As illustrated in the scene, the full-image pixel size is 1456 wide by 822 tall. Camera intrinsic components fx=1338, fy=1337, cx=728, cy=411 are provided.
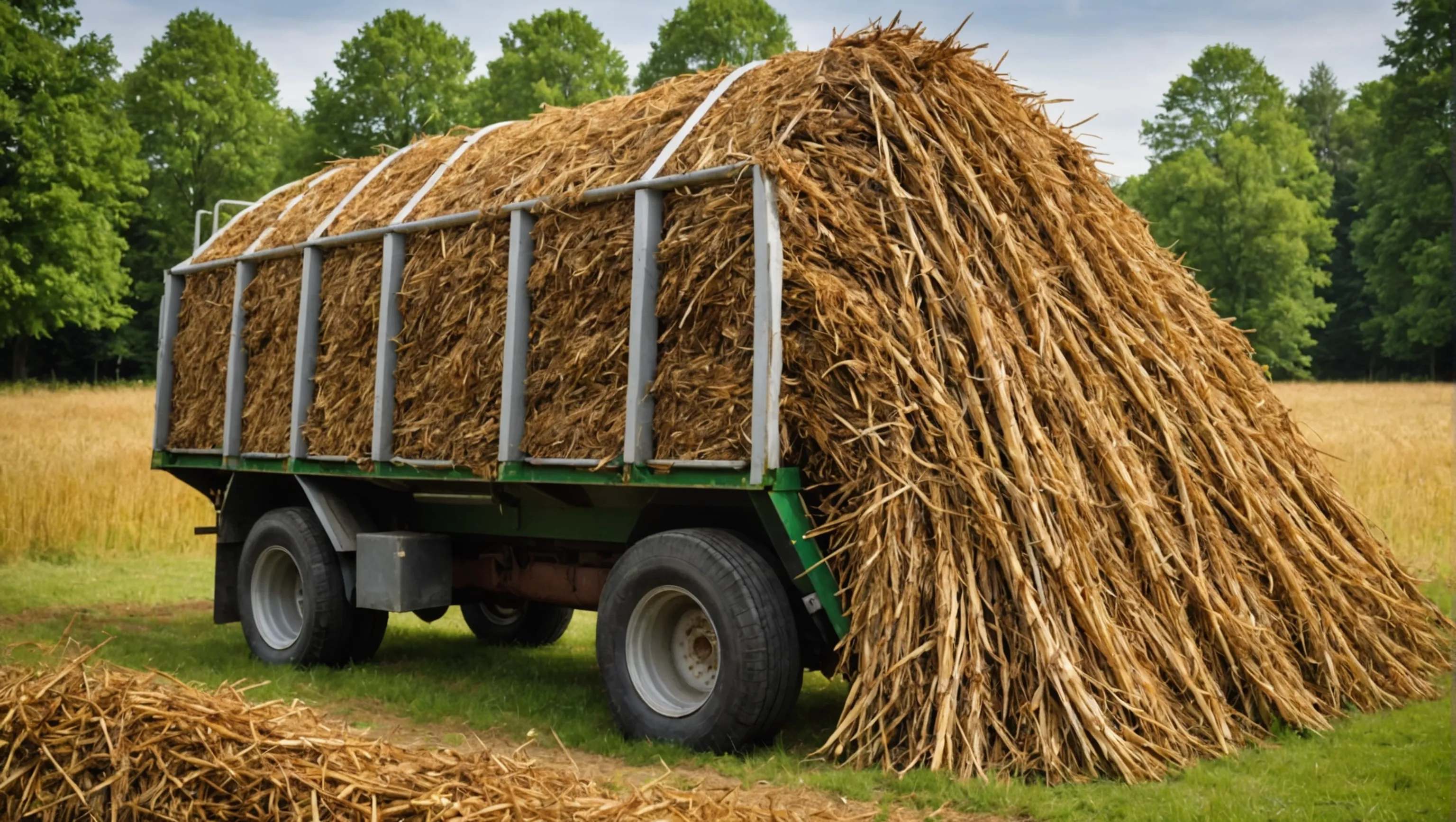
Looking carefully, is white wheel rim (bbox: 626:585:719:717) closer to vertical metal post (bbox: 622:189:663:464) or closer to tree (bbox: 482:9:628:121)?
vertical metal post (bbox: 622:189:663:464)

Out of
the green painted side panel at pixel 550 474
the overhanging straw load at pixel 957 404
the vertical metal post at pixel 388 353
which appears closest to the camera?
the overhanging straw load at pixel 957 404

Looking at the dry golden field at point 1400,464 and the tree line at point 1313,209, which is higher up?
the tree line at point 1313,209

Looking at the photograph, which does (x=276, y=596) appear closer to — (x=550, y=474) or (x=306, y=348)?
(x=306, y=348)

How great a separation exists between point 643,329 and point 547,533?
1.87 meters

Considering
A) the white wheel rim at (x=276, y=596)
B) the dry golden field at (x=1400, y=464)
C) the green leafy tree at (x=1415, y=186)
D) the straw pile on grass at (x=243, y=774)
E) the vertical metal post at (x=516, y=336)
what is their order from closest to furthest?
the straw pile on grass at (x=243, y=774), the vertical metal post at (x=516, y=336), the white wheel rim at (x=276, y=596), the dry golden field at (x=1400, y=464), the green leafy tree at (x=1415, y=186)

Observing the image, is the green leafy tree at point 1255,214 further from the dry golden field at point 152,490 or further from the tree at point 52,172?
the tree at point 52,172

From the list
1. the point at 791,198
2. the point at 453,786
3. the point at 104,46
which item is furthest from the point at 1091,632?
the point at 104,46

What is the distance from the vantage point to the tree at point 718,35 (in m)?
33.4

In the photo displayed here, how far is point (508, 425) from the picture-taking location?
25.4ft

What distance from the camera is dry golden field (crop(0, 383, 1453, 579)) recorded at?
13852 mm

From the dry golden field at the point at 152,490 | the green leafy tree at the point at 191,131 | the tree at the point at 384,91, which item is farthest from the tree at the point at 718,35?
the dry golden field at the point at 152,490

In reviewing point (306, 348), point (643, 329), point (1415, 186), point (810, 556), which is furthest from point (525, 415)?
point (1415, 186)

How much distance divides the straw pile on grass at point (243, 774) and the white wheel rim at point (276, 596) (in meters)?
4.72

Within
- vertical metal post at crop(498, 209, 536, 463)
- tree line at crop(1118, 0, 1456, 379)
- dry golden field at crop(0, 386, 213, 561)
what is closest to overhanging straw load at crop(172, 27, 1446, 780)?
vertical metal post at crop(498, 209, 536, 463)
